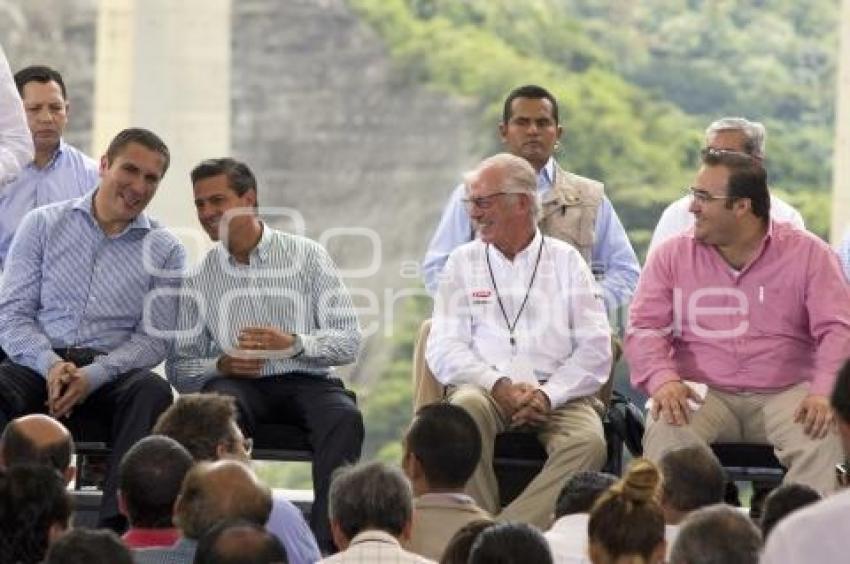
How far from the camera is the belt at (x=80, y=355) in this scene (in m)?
7.55

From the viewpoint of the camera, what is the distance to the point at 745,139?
8102mm

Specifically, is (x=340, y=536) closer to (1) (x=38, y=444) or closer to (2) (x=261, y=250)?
(1) (x=38, y=444)

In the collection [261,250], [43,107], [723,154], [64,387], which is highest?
[43,107]

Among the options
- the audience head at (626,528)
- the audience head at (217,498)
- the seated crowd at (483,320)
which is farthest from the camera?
the seated crowd at (483,320)

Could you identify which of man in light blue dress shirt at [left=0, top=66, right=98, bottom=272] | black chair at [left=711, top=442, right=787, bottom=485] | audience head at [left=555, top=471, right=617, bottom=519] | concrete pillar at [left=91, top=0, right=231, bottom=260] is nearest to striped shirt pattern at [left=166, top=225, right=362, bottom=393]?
man in light blue dress shirt at [left=0, top=66, right=98, bottom=272]

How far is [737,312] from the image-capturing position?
7.44 meters

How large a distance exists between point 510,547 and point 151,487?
1111mm

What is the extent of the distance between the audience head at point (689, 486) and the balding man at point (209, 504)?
1138 mm

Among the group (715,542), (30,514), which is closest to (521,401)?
(715,542)

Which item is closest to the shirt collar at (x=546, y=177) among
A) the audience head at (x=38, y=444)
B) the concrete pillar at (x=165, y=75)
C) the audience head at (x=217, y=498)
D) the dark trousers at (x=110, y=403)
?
the dark trousers at (x=110, y=403)

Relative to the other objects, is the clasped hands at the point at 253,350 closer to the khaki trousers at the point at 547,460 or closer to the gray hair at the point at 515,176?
the khaki trousers at the point at 547,460

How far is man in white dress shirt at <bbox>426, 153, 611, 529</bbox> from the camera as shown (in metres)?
7.45

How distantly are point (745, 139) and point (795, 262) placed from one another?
832mm

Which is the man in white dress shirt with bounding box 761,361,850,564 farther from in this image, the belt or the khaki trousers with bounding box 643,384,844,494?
the belt
